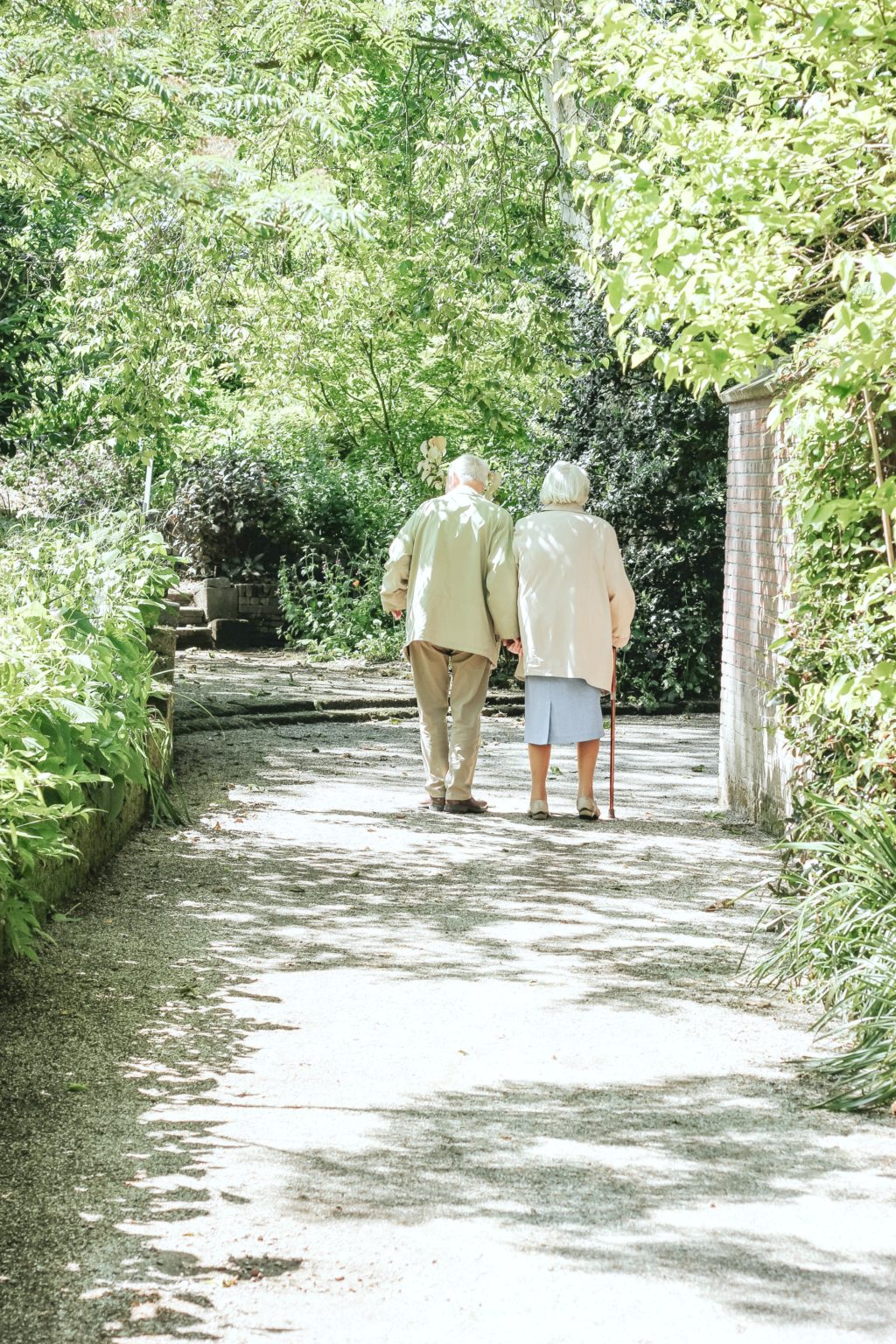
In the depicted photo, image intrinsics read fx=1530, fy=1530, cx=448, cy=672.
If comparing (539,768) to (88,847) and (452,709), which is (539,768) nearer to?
(452,709)

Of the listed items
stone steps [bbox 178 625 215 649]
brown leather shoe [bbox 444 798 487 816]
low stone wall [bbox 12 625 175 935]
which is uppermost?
stone steps [bbox 178 625 215 649]

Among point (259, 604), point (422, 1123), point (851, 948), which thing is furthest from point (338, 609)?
point (422, 1123)

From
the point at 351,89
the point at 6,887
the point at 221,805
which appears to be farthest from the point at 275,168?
the point at 6,887

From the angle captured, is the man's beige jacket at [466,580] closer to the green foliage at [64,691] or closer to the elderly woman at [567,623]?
the elderly woman at [567,623]

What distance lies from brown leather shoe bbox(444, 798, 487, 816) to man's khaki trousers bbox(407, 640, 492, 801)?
0.09 ft

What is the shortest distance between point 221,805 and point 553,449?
23.4ft

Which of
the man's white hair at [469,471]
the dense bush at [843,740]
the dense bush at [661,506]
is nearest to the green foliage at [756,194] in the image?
the dense bush at [843,740]

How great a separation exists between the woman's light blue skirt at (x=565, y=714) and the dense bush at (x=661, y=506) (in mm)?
5668

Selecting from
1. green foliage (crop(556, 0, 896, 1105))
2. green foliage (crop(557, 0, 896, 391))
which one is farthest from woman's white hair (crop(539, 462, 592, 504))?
green foliage (crop(557, 0, 896, 391))

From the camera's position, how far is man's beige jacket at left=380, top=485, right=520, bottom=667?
9.12 metres

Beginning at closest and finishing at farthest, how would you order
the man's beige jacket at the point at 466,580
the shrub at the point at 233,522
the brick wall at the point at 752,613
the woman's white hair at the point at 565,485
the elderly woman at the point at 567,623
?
the brick wall at the point at 752,613 < the elderly woman at the point at 567,623 < the woman's white hair at the point at 565,485 < the man's beige jacket at the point at 466,580 < the shrub at the point at 233,522

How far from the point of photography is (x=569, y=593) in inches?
351

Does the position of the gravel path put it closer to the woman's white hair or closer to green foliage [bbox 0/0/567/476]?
the woman's white hair

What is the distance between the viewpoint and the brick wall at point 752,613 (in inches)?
326
